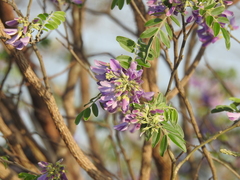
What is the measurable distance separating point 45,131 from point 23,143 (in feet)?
2.39

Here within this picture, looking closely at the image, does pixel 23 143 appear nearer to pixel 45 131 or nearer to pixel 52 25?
pixel 45 131

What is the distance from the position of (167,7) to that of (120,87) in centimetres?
29

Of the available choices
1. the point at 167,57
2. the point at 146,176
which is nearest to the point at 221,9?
the point at 167,57

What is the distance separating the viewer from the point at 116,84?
3.16 ft

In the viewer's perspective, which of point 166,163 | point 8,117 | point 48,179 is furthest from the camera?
point 8,117

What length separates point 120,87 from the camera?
968 mm

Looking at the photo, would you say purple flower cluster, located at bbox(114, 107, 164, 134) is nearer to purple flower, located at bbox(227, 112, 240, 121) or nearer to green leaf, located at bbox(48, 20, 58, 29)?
purple flower, located at bbox(227, 112, 240, 121)

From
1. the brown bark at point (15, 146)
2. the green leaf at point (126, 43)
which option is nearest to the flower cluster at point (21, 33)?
the green leaf at point (126, 43)

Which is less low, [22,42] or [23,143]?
[22,42]

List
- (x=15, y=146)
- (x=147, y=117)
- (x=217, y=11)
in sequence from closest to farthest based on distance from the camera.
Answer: (x=147, y=117), (x=217, y=11), (x=15, y=146)

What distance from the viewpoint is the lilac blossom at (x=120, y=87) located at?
0.97 meters

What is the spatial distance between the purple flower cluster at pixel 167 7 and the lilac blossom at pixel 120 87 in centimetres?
19

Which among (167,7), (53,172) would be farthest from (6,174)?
(167,7)

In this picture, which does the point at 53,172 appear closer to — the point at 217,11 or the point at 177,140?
the point at 177,140
